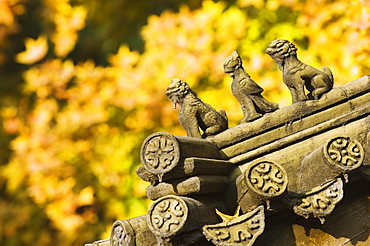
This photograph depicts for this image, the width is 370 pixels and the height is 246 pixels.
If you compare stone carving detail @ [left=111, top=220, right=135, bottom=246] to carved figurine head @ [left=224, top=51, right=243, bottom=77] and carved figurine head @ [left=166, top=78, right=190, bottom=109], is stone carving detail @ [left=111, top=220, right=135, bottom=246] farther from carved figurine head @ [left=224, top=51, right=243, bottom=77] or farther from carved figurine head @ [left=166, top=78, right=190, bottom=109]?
carved figurine head @ [left=224, top=51, right=243, bottom=77]

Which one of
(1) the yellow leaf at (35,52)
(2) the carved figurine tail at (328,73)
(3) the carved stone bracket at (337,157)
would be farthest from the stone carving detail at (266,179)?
(1) the yellow leaf at (35,52)

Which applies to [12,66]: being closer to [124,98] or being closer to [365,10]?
[124,98]

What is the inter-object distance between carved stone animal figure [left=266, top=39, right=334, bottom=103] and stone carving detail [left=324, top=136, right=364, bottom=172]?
1.55ft

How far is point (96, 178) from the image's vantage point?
9.76 metres

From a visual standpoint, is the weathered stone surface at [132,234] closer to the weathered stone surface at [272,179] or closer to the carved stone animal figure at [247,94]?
the weathered stone surface at [272,179]

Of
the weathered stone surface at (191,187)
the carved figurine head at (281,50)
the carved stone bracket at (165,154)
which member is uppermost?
the carved figurine head at (281,50)

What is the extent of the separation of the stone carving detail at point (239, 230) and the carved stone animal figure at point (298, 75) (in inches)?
34.3

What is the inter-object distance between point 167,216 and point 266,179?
0.58 metres

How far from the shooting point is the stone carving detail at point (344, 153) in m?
3.02

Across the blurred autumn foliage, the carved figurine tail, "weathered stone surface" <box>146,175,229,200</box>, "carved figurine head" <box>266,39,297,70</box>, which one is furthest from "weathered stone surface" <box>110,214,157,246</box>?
the blurred autumn foliage

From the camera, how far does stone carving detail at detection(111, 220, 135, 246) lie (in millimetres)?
3160

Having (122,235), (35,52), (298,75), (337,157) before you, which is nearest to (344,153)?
(337,157)

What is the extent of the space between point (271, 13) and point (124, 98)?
2.65 metres

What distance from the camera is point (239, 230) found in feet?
9.95
